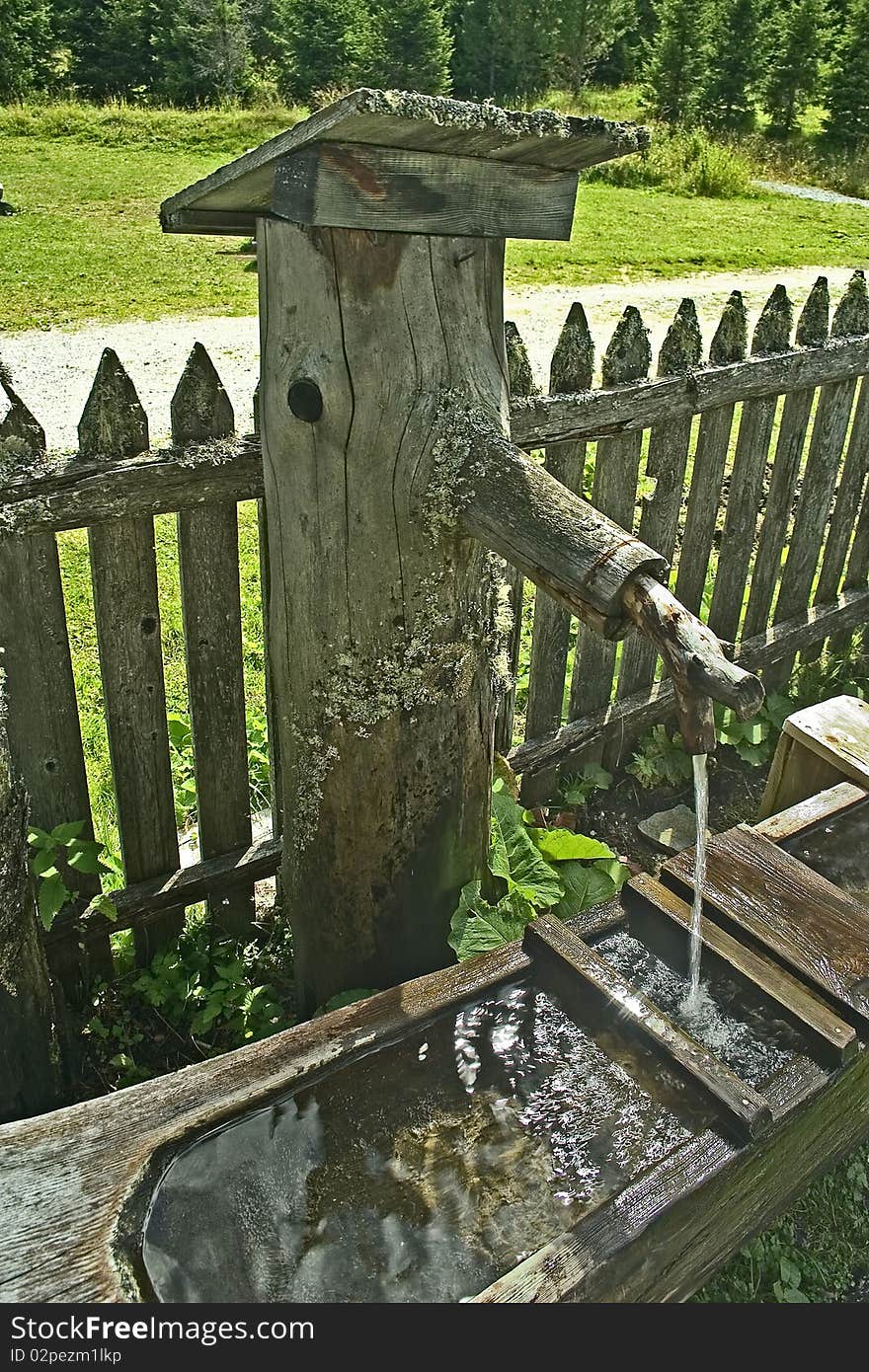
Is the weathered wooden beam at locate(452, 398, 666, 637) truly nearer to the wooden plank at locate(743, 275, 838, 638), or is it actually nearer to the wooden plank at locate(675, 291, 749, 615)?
the wooden plank at locate(675, 291, 749, 615)

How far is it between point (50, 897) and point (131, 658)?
598 mm

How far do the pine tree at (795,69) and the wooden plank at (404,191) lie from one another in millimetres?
31466

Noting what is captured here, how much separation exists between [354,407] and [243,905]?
1579mm

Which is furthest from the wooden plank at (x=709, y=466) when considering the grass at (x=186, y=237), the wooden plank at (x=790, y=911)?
the grass at (x=186, y=237)

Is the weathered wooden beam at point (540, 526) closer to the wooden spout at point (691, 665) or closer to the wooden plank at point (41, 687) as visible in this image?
the wooden spout at point (691, 665)

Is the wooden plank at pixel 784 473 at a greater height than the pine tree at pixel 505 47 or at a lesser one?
Result: lesser

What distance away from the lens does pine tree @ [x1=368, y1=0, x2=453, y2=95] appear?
28359mm

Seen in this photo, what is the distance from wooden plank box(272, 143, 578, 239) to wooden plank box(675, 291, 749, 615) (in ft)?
4.70

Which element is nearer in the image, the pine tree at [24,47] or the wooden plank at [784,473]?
the wooden plank at [784,473]

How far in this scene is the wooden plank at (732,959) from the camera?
6.58 ft

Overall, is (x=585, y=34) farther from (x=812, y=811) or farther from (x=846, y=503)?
(x=812, y=811)

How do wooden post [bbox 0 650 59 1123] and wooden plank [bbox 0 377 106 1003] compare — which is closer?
wooden post [bbox 0 650 59 1123]

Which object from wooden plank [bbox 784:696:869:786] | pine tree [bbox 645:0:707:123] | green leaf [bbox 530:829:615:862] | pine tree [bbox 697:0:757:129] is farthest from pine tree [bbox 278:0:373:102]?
green leaf [bbox 530:829:615:862]

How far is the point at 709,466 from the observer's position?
137 inches
